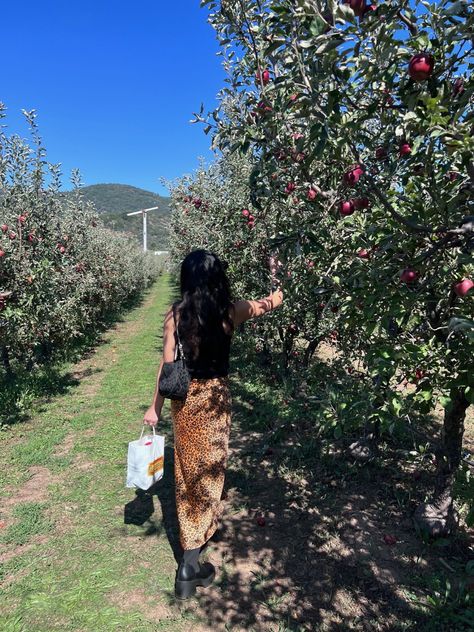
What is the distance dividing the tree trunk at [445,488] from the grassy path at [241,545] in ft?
0.41

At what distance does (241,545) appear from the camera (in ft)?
11.4

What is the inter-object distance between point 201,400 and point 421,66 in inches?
84.1

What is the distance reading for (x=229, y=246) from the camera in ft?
25.5

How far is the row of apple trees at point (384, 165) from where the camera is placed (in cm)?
162

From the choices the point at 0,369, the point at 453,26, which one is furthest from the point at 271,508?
the point at 0,369

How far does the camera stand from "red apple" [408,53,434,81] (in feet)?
5.13

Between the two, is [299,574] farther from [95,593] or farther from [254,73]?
[254,73]

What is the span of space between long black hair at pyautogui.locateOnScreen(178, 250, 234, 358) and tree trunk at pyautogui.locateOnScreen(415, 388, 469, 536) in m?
1.83

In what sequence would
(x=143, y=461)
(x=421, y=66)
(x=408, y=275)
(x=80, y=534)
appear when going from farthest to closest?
1. (x=80, y=534)
2. (x=143, y=461)
3. (x=408, y=275)
4. (x=421, y=66)

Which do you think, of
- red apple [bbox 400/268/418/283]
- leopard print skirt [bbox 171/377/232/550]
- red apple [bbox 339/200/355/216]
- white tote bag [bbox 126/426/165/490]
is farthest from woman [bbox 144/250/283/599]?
red apple [bbox 400/268/418/283]

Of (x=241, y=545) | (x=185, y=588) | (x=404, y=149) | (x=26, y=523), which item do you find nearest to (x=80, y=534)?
(x=26, y=523)

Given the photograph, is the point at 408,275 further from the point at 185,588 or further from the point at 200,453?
the point at 185,588

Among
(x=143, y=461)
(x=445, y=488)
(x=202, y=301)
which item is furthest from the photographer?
(x=445, y=488)

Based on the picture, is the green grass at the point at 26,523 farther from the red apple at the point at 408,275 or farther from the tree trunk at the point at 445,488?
the red apple at the point at 408,275
